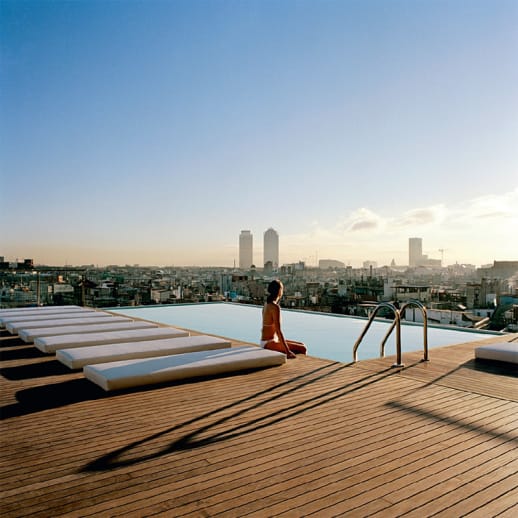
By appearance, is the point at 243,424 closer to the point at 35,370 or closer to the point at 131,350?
the point at 131,350

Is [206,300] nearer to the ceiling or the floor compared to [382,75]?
nearer to the floor

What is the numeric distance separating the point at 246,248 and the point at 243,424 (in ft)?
65.4

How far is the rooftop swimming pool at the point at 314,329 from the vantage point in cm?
663

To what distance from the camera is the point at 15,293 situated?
31.0 feet

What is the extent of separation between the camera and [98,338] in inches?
195

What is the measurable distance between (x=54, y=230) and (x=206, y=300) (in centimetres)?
451

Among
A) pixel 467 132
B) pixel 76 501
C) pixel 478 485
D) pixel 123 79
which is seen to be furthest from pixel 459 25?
pixel 76 501

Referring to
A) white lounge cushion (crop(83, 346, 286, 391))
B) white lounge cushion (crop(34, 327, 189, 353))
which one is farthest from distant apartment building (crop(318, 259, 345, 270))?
white lounge cushion (crop(83, 346, 286, 391))

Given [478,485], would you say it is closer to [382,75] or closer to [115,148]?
[382,75]

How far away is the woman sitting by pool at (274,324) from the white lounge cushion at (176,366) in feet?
0.99

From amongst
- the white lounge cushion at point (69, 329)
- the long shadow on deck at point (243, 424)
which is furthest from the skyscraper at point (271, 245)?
the long shadow on deck at point (243, 424)

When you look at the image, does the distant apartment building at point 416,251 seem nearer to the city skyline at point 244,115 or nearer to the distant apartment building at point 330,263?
the distant apartment building at point 330,263

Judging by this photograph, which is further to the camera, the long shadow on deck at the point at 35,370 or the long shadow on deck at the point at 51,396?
the long shadow on deck at the point at 35,370

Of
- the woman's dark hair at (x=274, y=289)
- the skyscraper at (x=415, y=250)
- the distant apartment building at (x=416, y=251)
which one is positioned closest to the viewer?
the woman's dark hair at (x=274, y=289)
